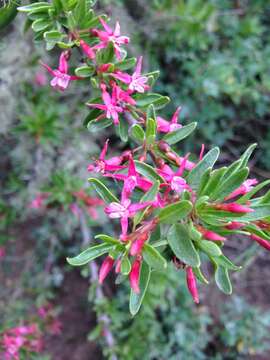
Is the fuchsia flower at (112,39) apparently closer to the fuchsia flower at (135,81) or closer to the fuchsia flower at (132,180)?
the fuchsia flower at (135,81)

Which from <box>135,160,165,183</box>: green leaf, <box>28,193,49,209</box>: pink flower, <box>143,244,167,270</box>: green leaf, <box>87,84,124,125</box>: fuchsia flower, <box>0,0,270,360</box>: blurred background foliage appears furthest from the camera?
<box>0,0,270,360</box>: blurred background foliage

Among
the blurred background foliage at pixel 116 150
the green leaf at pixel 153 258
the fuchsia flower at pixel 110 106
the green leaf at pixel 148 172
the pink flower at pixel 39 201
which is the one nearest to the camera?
the green leaf at pixel 153 258

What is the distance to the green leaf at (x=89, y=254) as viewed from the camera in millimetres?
956

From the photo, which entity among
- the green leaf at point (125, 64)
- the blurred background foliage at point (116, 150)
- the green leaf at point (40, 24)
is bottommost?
the blurred background foliage at point (116, 150)

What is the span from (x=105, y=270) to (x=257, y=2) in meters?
2.64

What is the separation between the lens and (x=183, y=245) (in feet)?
3.12

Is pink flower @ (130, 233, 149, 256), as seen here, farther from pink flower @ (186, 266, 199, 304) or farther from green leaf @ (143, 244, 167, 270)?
pink flower @ (186, 266, 199, 304)

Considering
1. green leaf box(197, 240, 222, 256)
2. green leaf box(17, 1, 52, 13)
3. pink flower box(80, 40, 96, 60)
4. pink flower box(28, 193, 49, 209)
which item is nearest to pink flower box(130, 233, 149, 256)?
green leaf box(197, 240, 222, 256)

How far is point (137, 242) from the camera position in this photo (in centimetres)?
95

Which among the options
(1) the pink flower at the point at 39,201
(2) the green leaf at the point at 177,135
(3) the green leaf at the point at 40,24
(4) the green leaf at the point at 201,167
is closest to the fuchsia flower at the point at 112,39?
(3) the green leaf at the point at 40,24

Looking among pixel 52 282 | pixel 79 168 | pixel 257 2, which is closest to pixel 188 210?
pixel 79 168

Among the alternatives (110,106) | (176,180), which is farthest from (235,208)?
(110,106)

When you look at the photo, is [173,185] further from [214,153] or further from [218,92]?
[218,92]

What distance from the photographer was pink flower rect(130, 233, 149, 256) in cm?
93
